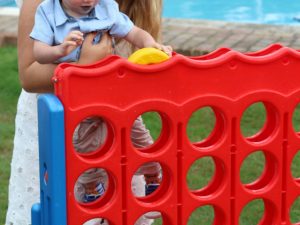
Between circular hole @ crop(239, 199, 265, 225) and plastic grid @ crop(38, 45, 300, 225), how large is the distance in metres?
1.49

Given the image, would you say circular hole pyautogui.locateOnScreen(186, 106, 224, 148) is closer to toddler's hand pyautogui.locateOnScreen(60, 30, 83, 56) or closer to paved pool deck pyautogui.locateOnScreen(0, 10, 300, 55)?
paved pool deck pyautogui.locateOnScreen(0, 10, 300, 55)

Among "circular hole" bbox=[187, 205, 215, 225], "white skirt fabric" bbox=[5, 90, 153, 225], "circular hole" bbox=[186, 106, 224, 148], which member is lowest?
"circular hole" bbox=[187, 205, 215, 225]

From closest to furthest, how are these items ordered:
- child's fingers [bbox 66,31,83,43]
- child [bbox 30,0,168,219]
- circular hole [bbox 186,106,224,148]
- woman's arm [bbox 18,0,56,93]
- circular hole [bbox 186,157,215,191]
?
child's fingers [bbox 66,31,83,43] < child [bbox 30,0,168,219] < woman's arm [bbox 18,0,56,93] < circular hole [bbox 186,157,215,191] < circular hole [bbox 186,106,224,148]

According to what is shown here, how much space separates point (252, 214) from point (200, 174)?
0.58 meters

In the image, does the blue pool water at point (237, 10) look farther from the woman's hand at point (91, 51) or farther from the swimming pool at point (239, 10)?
the woman's hand at point (91, 51)

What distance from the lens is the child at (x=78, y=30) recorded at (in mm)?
2664

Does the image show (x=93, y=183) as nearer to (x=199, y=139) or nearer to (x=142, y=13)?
(x=142, y=13)

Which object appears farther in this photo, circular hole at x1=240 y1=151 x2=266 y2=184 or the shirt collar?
circular hole at x1=240 y1=151 x2=266 y2=184

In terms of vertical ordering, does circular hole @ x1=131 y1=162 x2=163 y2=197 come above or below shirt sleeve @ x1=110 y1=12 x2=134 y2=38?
below

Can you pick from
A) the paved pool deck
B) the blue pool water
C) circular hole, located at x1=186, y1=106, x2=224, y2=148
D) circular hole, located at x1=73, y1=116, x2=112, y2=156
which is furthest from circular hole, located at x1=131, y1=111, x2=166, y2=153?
the blue pool water

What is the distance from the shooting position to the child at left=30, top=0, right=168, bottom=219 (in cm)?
266

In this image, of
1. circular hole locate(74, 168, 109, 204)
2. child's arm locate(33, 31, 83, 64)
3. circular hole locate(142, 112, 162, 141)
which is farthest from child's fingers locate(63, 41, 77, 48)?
circular hole locate(142, 112, 162, 141)

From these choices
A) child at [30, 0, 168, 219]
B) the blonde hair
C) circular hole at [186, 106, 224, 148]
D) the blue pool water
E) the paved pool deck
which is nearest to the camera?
child at [30, 0, 168, 219]

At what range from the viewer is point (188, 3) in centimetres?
1224
